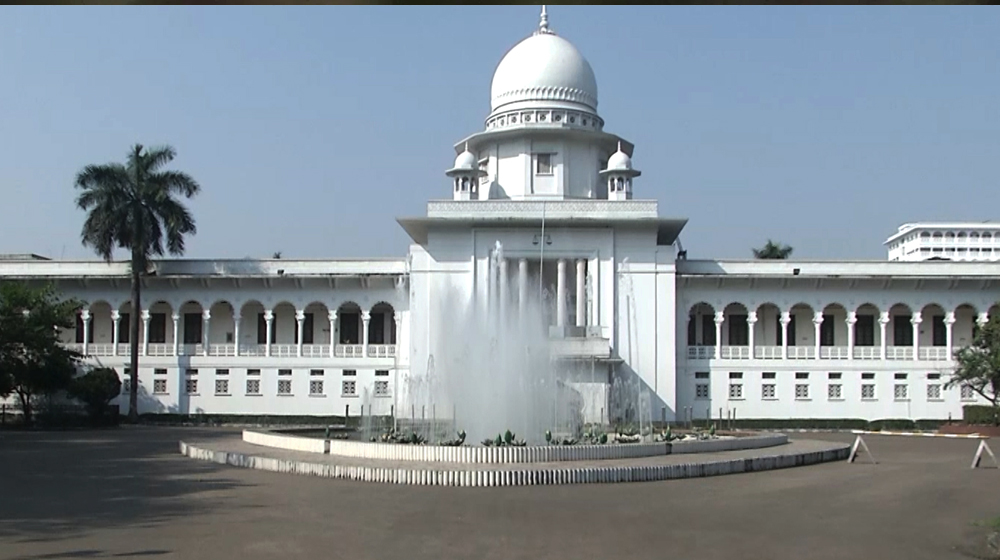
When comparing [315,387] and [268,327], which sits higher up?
[268,327]

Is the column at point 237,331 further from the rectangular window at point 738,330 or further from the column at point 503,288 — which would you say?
the rectangular window at point 738,330

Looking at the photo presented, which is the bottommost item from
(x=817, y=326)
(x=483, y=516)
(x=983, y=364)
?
(x=483, y=516)

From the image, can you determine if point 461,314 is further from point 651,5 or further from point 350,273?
point 651,5

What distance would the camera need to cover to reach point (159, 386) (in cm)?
4538

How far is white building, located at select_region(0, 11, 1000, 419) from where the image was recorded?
4262cm

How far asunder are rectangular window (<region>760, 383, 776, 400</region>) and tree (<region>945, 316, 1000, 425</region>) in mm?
7006

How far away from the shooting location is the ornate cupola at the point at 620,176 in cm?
4453

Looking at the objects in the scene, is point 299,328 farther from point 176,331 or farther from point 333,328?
point 176,331

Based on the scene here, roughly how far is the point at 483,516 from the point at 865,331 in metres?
36.2

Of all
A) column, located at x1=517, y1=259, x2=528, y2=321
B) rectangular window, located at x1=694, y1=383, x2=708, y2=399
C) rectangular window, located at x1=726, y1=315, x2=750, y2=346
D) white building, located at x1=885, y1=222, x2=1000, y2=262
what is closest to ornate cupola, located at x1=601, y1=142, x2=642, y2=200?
column, located at x1=517, y1=259, x2=528, y2=321

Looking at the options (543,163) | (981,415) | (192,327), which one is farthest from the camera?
(192,327)

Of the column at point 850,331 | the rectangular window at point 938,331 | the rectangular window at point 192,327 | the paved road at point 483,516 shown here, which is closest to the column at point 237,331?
the rectangular window at point 192,327

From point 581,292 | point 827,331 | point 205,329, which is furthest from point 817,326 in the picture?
point 205,329

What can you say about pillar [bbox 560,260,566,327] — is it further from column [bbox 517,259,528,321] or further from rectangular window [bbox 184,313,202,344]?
rectangular window [bbox 184,313,202,344]
